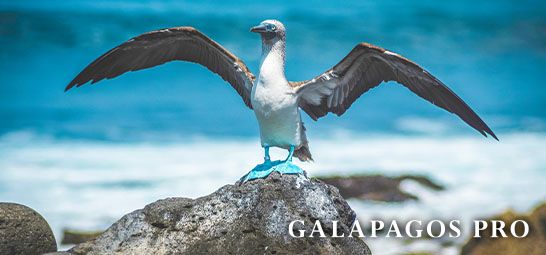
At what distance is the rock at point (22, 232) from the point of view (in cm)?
773

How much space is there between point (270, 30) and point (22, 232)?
2816 millimetres

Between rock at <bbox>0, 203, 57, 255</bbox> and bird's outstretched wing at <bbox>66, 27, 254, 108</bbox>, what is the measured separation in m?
1.24

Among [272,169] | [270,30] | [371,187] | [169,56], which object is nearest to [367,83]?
[270,30]

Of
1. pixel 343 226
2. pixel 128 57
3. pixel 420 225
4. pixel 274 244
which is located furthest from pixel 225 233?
pixel 420 225

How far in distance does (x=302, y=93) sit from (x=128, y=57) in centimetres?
150

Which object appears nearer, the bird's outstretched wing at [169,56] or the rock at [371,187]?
the bird's outstretched wing at [169,56]

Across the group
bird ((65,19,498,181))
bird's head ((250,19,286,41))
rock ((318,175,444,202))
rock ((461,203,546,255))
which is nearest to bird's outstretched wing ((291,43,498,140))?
bird ((65,19,498,181))

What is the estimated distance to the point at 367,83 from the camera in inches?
292

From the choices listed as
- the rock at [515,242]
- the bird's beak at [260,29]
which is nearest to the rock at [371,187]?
the rock at [515,242]

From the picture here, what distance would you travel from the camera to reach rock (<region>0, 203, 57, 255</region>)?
773 cm

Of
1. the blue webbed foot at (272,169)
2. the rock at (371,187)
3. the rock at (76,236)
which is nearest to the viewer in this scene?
the blue webbed foot at (272,169)

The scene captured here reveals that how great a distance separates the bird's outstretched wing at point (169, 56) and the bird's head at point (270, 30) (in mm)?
546

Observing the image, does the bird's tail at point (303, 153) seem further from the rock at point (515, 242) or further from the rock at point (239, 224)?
the rock at point (515, 242)

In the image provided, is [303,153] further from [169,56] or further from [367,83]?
[169,56]
